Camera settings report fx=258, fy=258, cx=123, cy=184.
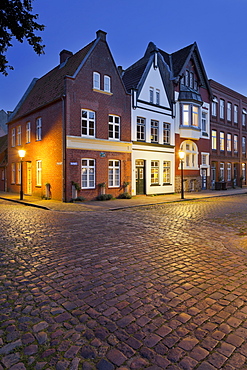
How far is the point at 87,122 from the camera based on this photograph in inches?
706

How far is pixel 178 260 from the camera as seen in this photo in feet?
17.4

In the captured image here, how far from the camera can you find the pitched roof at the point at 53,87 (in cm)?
1857

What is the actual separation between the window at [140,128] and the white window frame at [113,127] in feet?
7.57

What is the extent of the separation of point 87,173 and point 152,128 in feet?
27.6

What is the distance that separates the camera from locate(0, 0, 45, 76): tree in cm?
762

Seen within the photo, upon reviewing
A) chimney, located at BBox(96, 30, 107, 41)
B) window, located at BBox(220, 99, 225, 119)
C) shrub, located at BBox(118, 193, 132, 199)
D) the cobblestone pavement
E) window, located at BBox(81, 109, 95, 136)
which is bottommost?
the cobblestone pavement

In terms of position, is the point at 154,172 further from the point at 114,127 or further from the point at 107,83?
the point at 107,83

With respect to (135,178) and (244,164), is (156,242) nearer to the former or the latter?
(135,178)

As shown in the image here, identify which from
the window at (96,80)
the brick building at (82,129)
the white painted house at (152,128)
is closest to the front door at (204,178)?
the white painted house at (152,128)

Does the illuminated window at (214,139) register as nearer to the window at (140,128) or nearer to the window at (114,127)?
the window at (140,128)

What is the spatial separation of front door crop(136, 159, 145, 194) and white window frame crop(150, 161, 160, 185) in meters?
1.10

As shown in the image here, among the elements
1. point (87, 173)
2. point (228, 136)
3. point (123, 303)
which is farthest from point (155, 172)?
point (123, 303)

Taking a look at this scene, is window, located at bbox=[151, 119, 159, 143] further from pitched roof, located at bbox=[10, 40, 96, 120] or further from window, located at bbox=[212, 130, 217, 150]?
window, located at bbox=[212, 130, 217, 150]

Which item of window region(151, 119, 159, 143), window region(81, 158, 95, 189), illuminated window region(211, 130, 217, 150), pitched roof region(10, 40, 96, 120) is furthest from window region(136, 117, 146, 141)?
illuminated window region(211, 130, 217, 150)
